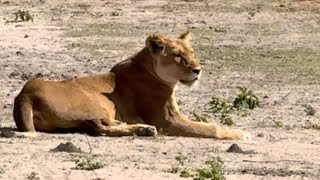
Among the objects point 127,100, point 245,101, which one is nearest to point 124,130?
point 127,100

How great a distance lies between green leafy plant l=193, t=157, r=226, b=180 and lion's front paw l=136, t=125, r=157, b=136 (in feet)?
5.89

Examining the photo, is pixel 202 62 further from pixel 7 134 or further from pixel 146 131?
pixel 7 134

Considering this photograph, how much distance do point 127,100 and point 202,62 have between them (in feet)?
19.6

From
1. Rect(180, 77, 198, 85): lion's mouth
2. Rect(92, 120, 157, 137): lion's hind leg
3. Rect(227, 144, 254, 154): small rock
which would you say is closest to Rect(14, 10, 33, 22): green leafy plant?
Rect(180, 77, 198, 85): lion's mouth

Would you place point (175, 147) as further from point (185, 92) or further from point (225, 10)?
point (225, 10)

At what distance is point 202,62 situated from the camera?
16562mm

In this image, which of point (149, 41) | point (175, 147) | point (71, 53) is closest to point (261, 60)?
point (71, 53)

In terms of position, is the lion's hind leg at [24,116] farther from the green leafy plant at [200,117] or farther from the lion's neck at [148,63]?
the green leafy plant at [200,117]

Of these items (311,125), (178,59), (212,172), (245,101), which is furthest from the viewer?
(245,101)

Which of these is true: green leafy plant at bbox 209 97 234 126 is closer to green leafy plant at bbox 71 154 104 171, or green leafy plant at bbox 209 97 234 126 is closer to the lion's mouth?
the lion's mouth

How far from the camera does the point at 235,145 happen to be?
9.55m

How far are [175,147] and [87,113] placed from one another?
1.04 metres

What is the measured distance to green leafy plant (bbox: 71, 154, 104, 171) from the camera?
8312 millimetres

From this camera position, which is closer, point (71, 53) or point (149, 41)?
point (149, 41)
